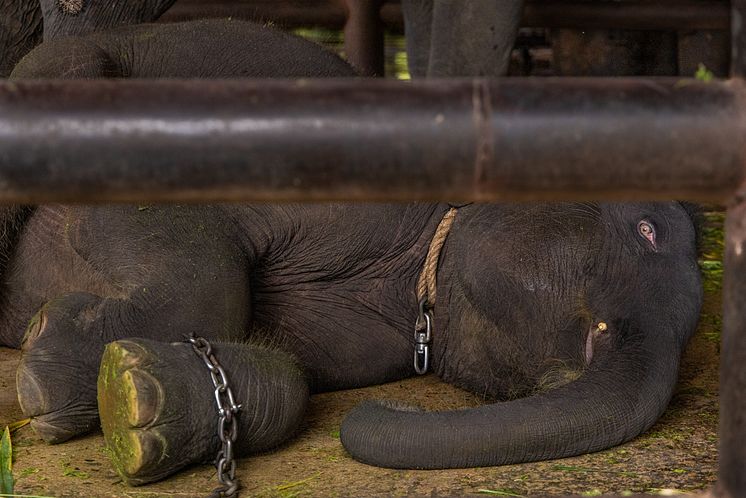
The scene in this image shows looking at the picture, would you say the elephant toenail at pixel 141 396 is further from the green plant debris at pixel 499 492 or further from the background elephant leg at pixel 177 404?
the green plant debris at pixel 499 492

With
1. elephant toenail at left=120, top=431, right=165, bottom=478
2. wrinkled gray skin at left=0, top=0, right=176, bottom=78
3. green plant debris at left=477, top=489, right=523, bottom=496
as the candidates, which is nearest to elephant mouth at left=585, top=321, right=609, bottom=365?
green plant debris at left=477, top=489, right=523, bottom=496

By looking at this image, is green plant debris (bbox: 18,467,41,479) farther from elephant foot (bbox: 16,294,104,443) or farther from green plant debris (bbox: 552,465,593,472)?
green plant debris (bbox: 552,465,593,472)

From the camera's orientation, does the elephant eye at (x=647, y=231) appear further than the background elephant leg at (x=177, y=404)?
Yes

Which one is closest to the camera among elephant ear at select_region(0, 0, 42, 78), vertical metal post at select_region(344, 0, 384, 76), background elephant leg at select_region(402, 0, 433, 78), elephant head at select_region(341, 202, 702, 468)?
elephant head at select_region(341, 202, 702, 468)

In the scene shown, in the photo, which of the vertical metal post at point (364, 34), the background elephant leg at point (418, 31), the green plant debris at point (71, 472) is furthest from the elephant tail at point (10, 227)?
the vertical metal post at point (364, 34)

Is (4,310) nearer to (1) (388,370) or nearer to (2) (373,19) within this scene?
(1) (388,370)

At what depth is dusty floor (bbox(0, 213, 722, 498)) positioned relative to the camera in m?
1.57

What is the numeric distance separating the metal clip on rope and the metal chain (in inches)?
23.1

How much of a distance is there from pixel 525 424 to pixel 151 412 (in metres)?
0.57

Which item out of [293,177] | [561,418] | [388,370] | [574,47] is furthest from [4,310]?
[574,47]

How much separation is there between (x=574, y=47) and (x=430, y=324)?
114 inches

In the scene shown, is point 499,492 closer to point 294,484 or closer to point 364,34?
point 294,484

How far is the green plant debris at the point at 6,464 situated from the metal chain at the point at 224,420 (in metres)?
0.30

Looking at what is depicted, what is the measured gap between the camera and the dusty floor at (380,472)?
1569mm
